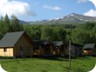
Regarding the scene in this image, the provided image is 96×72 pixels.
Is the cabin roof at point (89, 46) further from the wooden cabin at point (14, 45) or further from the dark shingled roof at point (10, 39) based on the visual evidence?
the dark shingled roof at point (10, 39)

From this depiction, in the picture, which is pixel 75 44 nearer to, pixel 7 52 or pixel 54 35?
pixel 54 35

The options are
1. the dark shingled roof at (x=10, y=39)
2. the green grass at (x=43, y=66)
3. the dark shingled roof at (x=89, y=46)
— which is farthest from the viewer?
the dark shingled roof at (x=89, y=46)

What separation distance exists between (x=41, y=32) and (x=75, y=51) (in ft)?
72.6

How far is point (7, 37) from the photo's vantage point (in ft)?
137

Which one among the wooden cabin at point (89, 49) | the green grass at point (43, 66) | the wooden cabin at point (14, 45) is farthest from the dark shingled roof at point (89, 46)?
the green grass at point (43, 66)

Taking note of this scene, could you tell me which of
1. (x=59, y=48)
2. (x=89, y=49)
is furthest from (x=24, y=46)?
(x=89, y=49)

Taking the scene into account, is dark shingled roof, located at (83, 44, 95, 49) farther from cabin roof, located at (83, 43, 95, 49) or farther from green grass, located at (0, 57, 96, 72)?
green grass, located at (0, 57, 96, 72)

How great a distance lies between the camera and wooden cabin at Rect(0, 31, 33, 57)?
4122 cm

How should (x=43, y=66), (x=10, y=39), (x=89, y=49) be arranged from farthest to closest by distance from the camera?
(x=89, y=49) → (x=10, y=39) → (x=43, y=66)

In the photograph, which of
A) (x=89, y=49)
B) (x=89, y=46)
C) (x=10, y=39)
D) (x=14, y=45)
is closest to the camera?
(x=14, y=45)

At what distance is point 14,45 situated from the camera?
4138cm

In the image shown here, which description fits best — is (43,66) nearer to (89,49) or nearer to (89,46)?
(89,46)

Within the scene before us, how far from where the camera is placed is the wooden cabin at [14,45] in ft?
135

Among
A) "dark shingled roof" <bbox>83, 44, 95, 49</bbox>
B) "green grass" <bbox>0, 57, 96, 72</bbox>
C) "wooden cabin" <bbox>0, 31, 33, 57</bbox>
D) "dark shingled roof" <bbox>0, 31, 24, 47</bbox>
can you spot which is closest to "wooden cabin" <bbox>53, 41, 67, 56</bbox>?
"dark shingled roof" <bbox>83, 44, 95, 49</bbox>
